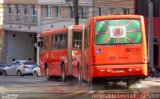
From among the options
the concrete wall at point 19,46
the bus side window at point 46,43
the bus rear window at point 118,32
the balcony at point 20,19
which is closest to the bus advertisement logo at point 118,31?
the bus rear window at point 118,32

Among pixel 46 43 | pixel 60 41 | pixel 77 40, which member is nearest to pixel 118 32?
pixel 77 40

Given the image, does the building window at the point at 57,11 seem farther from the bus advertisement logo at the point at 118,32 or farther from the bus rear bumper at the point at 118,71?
the bus rear bumper at the point at 118,71

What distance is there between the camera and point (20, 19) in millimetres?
61562

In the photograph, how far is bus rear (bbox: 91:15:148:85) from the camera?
69.1 feet

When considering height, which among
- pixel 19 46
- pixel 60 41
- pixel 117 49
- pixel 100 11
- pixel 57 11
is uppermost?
pixel 57 11

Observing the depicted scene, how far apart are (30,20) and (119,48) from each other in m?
40.4

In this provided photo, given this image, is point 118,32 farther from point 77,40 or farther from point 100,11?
point 100,11

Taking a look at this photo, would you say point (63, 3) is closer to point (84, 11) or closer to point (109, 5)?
point (84, 11)

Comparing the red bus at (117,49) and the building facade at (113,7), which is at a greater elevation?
the building facade at (113,7)

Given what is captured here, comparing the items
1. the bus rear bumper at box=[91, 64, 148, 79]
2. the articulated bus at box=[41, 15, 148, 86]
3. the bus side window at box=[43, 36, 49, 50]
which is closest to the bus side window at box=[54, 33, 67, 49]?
the bus side window at box=[43, 36, 49, 50]

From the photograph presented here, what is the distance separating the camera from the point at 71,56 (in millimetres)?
27844

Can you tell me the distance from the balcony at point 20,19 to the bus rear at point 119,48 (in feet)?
130

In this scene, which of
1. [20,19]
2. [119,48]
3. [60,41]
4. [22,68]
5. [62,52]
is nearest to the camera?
[119,48]

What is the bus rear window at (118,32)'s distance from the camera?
21188 millimetres
